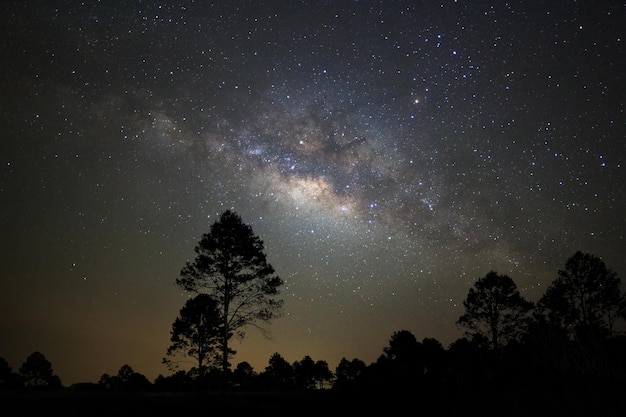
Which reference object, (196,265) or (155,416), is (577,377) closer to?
(155,416)

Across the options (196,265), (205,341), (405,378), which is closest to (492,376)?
(405,378)

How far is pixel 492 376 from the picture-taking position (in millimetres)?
13461

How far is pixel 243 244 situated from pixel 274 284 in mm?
2870

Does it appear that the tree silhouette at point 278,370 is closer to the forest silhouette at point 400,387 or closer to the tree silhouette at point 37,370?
the tree silhouette at point 37,370

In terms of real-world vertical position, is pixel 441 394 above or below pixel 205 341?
A: below

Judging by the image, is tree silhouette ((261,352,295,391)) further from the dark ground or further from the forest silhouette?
the dark ground

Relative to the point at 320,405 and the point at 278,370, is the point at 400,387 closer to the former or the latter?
the point at 320,405

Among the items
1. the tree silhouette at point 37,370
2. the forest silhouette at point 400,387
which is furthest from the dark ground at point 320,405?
the tree silhouette at point 37,370

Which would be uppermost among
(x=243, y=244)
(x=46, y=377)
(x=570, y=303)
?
(x=243, y=244)

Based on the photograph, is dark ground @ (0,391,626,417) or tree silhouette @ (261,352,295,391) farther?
tree silhouette @ (261,352,295,391)

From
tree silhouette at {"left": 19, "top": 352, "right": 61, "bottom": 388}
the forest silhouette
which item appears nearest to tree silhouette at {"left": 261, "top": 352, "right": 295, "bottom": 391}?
tree silhouette at {"left": 19, "top": 352, "right": 61, "bottom": 388}

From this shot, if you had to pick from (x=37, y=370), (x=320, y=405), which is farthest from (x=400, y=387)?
(x=37, y=370)

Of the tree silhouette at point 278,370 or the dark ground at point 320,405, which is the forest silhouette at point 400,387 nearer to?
the dark ground at point 320,405

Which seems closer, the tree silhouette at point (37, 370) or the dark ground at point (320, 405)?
the dark ground at point (320, 405)
